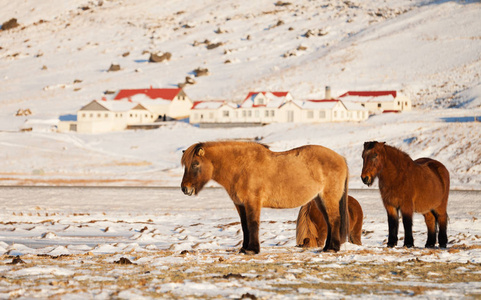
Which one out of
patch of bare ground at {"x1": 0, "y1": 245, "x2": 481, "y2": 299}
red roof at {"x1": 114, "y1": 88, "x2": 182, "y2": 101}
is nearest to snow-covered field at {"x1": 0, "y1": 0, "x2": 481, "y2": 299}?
patch of bare ground at {"x1": 0, "y1": 245, "x2": 481, "y2": 299}

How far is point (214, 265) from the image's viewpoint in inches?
335

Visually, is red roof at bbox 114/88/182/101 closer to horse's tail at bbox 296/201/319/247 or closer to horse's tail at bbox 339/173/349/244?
horse's tail at bbox 296/201/319/247

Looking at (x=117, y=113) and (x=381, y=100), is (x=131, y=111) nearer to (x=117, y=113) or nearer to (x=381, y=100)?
(x=117, y=113)

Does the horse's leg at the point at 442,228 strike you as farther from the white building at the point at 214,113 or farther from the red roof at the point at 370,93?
the red roof at the point at 370,93

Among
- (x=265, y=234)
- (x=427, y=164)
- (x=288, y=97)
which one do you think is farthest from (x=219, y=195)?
(x=288, y=97)

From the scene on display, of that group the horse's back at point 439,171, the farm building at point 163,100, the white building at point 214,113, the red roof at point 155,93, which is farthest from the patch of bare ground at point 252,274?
the red roof at point 155,93

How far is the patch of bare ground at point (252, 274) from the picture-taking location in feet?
21.9

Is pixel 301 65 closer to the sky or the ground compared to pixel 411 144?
closer to the sky

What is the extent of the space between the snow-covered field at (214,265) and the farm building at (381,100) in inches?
2873

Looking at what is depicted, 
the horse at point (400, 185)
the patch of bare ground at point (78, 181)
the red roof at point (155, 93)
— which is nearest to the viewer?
the horse at point (400, 185)

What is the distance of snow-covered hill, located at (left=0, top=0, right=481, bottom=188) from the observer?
4812 cm

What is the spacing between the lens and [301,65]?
11550cm

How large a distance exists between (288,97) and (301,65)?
27.9 meters

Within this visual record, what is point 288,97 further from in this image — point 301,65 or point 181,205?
point 181,205
